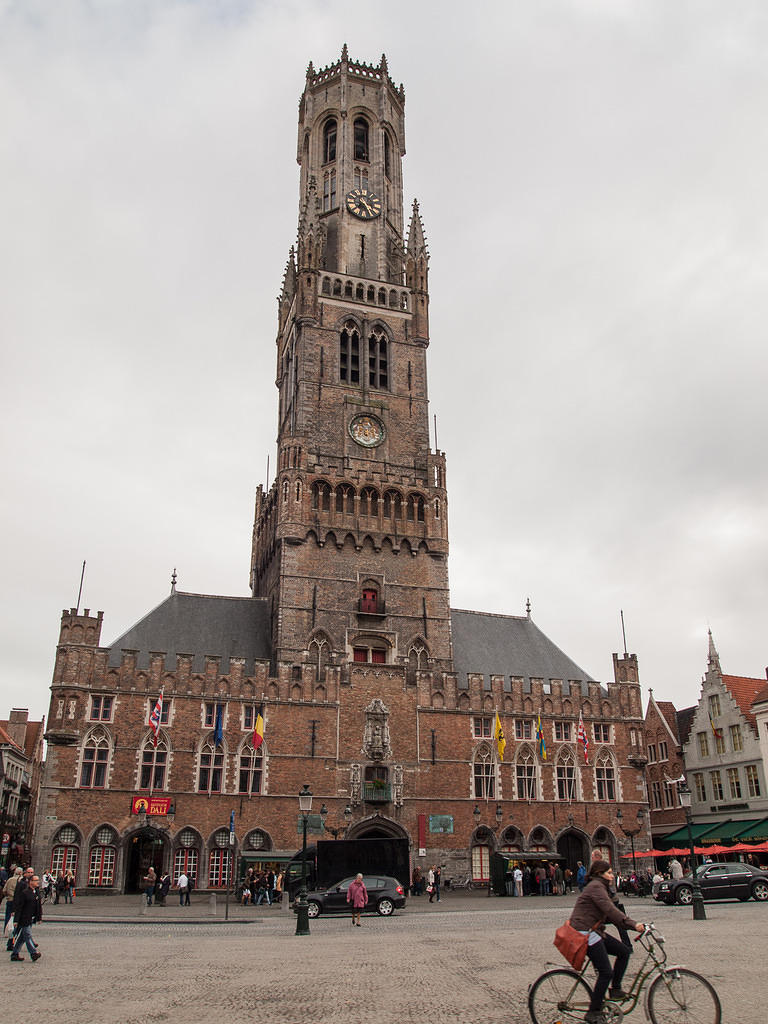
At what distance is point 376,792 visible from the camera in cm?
4569

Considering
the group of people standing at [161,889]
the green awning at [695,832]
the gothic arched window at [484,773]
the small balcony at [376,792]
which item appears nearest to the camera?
the group of people standing at [161,889]

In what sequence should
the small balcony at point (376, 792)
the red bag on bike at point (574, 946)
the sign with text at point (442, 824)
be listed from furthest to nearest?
the sign with text at point (442, 824) → the small balcony at point (376, 792) → the red bag on bike at point (574, 946)

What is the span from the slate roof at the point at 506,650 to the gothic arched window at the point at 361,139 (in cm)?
3529

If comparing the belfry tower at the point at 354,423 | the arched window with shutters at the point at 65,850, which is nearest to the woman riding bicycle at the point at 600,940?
the arched window with shutters at the point at 65,850

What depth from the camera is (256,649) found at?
164ft

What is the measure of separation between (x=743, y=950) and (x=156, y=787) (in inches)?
1304

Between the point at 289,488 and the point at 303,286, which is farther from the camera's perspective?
the point at 303,286

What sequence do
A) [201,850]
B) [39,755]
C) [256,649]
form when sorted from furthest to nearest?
[39,755], [256,649], [201,850]

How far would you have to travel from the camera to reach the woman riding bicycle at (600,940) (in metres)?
9.03

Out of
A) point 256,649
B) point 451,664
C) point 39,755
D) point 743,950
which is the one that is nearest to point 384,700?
point 451,664

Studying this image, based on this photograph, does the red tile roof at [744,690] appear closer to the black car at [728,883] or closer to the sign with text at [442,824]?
the sign with text at [442,824]

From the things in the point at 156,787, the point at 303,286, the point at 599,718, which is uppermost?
the point at 303,286

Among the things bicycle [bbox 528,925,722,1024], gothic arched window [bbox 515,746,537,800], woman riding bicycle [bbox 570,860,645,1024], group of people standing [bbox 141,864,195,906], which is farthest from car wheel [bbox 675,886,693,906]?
bicycle [bbox 528,925,722,1024]

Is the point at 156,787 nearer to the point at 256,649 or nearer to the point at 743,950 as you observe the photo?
the point at 256,649
